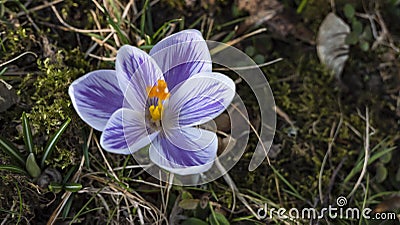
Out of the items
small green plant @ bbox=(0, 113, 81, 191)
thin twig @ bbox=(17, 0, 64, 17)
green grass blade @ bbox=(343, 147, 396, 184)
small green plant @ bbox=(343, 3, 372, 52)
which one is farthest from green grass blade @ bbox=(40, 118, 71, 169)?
small green plant @ bbox=(343, 3, 372, 52)

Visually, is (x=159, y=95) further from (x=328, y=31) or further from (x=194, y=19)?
(x=328, y=31)

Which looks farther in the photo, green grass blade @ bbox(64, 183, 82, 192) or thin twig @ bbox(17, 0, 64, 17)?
thin twig @ bbox(17, 0, 64, 17)

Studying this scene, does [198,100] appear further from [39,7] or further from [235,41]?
[39,7]

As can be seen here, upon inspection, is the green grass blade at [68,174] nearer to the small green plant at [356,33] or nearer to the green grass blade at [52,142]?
the green grass blade at [52,142]

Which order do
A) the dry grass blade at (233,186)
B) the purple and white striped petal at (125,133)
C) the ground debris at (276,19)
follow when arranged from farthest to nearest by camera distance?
the ground debris at (276,19)
the dry grass blade at (233,186)
the purple and white striped petal at (125,133)

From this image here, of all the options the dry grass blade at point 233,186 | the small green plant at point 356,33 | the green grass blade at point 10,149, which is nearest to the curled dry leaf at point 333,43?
the small green plant at point 356,33

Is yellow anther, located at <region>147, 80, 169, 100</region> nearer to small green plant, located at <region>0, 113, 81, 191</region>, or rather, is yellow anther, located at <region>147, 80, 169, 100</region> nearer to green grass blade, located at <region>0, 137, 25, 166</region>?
small green plant, located at <region>0, 113, 81, 191</region>
